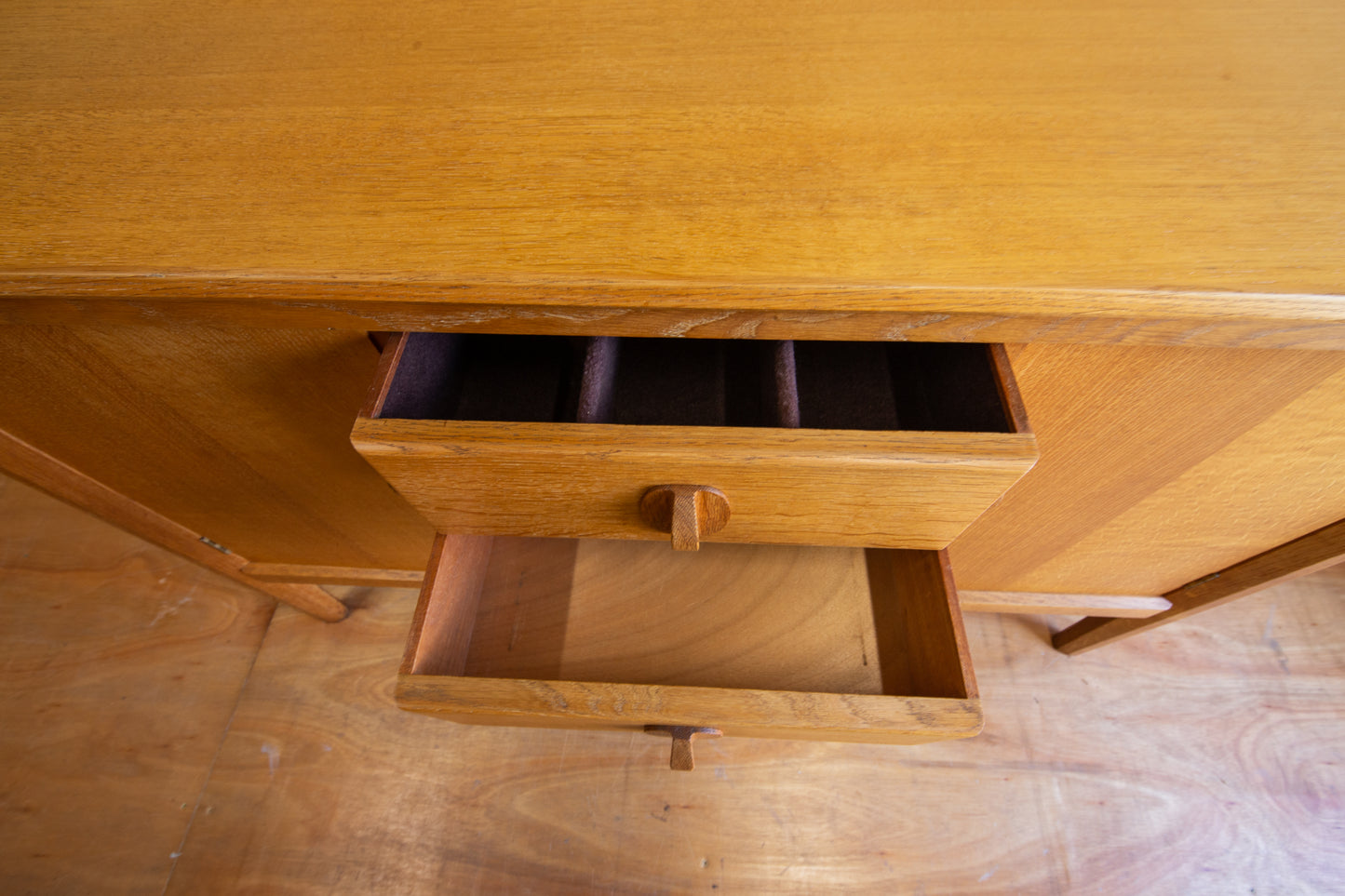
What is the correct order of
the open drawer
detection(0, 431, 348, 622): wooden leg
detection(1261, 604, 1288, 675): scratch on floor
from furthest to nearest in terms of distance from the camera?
detection(1261, 604, 1288, 675): scratch on floor → detection(0, 431, 348, 622): wooden leg → the open drawer

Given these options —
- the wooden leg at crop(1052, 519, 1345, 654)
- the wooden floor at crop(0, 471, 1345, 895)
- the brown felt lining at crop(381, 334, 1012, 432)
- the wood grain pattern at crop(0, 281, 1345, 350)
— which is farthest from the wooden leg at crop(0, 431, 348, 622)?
the wooden leg at crop(1052, 519, 1345, 654)

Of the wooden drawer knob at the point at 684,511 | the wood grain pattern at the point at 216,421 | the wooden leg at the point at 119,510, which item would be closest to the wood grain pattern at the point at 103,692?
the wooden leg at the point at 119,510

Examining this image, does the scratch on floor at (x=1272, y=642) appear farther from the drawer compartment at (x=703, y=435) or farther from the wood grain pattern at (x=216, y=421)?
the wood grain pattern at (x=216, y=421)

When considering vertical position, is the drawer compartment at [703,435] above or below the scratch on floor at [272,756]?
above

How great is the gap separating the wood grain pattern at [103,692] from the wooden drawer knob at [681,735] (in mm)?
702

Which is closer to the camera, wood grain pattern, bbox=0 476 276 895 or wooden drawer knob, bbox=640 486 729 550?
wooden drawer knob, bbox=640 486 729 550

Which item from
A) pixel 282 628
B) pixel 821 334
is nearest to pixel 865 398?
pixel 821 334

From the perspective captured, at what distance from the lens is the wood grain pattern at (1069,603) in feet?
2.36

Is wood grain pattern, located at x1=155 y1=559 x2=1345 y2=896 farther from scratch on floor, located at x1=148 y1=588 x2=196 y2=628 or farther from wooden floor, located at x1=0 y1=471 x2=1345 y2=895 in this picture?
scratch on floor, located at x1=148 y1=588 x2=196 y2=628

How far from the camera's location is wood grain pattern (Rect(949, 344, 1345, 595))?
40 cm

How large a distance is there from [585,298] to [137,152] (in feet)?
0.98

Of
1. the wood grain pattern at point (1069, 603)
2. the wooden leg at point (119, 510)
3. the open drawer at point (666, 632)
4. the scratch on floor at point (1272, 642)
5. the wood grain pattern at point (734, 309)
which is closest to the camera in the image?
the wood grain pattern at point (734, 309)

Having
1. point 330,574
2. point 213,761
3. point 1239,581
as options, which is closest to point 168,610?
point 213,761

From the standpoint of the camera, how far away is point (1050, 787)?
0.79 metres
